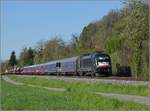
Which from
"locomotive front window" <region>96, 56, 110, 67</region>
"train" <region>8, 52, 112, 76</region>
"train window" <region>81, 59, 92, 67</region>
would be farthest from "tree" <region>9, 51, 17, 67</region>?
"locomotive front window" <region>96, 56, 110, 67</region>

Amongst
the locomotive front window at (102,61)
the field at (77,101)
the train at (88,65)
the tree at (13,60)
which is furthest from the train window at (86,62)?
the tree at (13,60)

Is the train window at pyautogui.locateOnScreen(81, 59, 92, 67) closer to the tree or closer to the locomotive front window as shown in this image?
the locomotive front window

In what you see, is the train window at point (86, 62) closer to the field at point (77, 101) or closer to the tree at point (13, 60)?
the field at point (77, 101)

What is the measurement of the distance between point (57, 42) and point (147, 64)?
97.5 m

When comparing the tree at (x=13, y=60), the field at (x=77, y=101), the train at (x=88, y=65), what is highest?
the tree at (x=13, y=60)

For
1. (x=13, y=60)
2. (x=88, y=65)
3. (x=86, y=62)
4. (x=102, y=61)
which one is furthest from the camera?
(x=13, y=60)

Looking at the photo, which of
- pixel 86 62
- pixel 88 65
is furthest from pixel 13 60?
pixel 88 65

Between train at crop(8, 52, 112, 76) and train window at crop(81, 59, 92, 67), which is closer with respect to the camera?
train at crop(8, 52, 112, 76)

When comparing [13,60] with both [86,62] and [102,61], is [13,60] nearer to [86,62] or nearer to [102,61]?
[86,62]

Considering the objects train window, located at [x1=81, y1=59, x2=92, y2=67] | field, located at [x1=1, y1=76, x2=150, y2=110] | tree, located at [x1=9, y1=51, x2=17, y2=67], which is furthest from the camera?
tree, located at [x1=9, y1=51, x2=17, y2=67]

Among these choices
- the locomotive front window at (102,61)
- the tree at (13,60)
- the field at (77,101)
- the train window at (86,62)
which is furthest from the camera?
the tree at (13,60)

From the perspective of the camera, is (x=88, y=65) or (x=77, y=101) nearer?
(x=77, y=101)

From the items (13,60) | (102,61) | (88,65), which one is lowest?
(88,65)

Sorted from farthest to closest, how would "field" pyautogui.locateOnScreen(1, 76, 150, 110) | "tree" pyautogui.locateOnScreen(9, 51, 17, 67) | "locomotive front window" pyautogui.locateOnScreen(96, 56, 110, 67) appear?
"tree" pyautogui.locateOnScreen(9, 51, 17, 67)
"locomotive front window" pyautogui.locateOnScreen(96, 56, 110, 67)
"field" pyautogui.locateOnScreen(1, 76, 150, 110)
